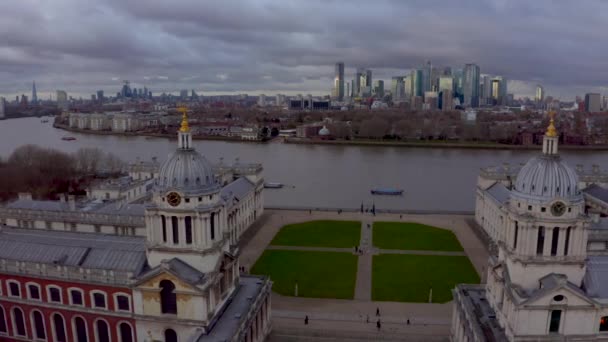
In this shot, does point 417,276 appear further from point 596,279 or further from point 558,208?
point 558,208

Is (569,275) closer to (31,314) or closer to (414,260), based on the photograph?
(414,260)

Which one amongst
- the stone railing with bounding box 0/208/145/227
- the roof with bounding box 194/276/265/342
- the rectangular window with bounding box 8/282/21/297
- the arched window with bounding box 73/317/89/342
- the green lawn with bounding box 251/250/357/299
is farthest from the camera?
the stone railing with bounding box 0/208/145/227

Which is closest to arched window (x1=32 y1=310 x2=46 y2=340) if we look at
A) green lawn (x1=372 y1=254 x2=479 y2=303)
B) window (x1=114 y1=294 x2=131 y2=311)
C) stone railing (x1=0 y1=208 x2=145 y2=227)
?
window (x1=114 y1=294 x2=131 y2=311)

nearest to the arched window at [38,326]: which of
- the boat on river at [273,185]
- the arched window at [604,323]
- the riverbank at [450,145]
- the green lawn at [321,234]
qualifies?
the green lawn at [321,234]

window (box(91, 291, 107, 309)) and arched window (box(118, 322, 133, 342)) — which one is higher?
window (box(91, 291, 107, 309))

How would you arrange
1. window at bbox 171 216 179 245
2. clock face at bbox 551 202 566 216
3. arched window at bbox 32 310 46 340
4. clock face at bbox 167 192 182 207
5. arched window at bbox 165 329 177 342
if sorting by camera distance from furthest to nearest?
arched window at bbox 32 310 46 340
arched window at bbox 165 329 177 342
window at bbox 171 216 179 245
clock face at bbox 167 192 182 207
clock face at bbox 551 202 566 216

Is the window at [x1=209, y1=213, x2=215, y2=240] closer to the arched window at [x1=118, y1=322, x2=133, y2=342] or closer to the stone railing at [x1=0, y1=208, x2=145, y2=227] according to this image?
→ the arched window at [x1=118, y1=322, x2=133, y2=342]
